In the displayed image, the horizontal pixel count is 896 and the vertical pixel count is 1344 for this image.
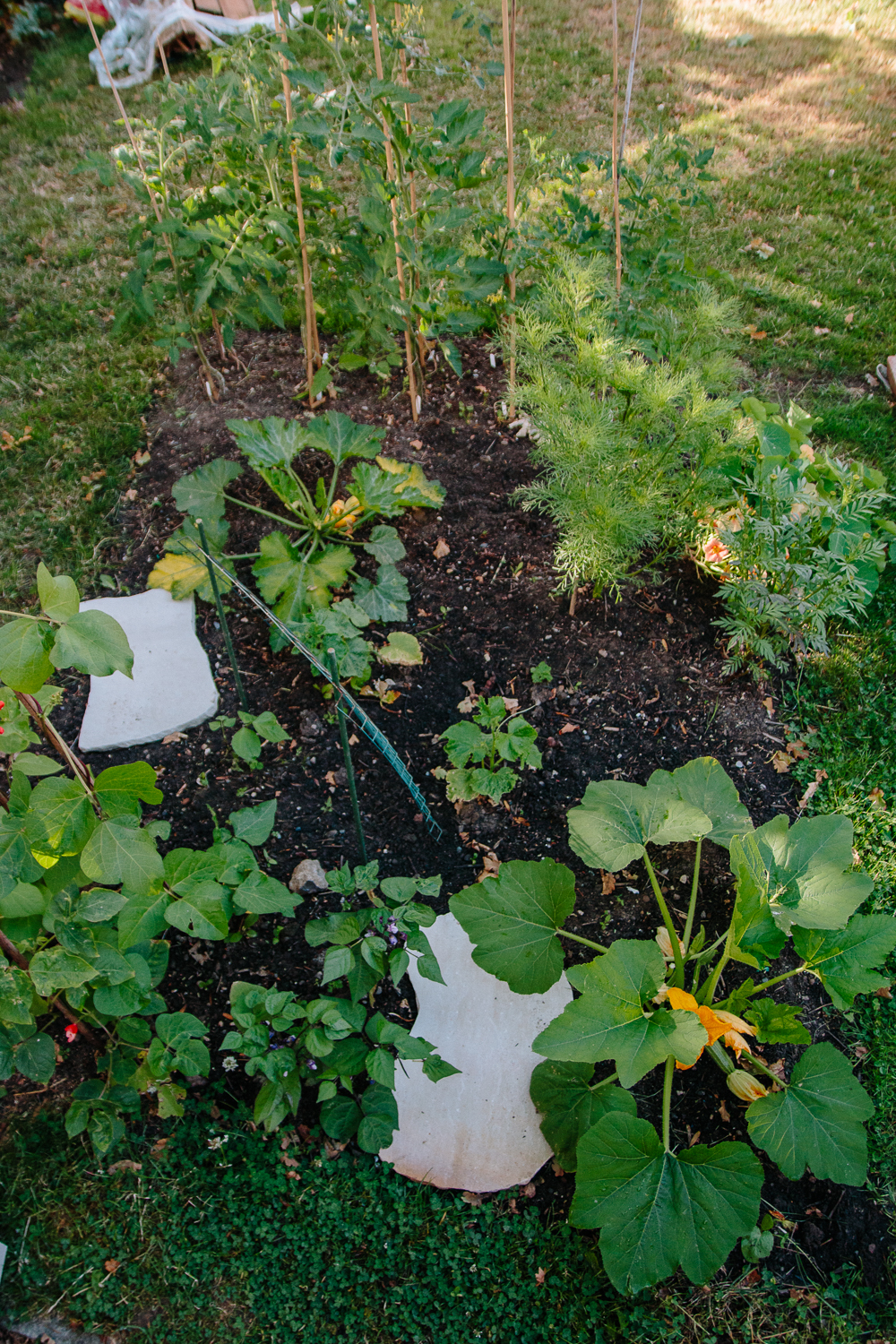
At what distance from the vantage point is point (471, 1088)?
201 cm

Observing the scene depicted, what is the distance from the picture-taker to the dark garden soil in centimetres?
205

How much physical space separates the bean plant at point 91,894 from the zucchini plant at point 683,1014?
632 mm

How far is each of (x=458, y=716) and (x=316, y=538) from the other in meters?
0.78

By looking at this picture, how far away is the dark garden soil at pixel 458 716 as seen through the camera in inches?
80.7

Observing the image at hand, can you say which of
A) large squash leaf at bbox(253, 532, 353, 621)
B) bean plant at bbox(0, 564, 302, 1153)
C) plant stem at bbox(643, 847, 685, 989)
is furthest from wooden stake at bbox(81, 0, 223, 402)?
plant stem at bbox(643, 847, 685, 989)

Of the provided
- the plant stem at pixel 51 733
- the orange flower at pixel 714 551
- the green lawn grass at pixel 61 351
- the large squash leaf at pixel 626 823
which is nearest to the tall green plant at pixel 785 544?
the orange flower at pixel 714 551

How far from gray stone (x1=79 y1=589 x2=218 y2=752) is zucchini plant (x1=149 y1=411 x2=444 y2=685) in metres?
0.11

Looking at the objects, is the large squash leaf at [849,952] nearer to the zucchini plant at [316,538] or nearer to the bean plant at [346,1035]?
the bean plant at [346,1035]

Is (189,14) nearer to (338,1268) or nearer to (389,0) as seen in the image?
(389,0)

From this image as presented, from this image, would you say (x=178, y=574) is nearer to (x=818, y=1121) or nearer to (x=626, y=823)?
(x=626, y=823)

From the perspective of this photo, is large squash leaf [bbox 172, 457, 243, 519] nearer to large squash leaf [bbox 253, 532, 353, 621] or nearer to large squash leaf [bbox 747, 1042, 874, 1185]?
large squash leaf [bbox 253, 532, 353, 621]

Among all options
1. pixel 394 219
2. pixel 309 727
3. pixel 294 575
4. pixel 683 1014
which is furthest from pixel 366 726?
pixel 394 219

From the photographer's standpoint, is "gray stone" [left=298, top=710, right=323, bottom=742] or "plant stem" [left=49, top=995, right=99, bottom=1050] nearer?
"plant stem" [left=49, top=995, right=99, bottom=1050]

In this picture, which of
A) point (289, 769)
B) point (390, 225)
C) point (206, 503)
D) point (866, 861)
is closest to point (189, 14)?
point (390, 225)
